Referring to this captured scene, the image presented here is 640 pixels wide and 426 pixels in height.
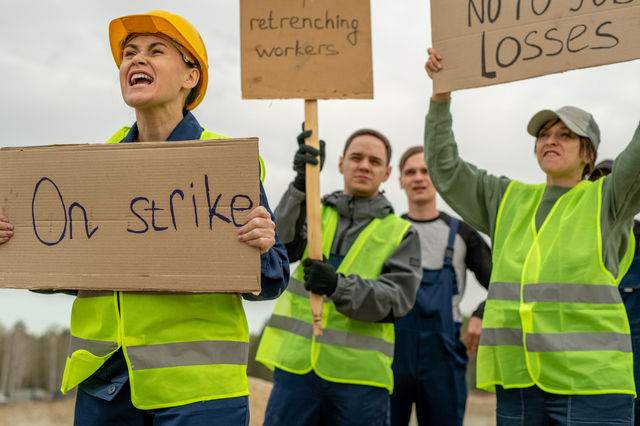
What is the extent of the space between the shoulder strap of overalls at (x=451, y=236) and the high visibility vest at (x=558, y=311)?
1.31 metres

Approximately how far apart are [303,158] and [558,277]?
1501 mm

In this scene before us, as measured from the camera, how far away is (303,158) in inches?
136

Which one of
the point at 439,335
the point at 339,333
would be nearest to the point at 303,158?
the point at 339,333

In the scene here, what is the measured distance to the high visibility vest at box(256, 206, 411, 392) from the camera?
3.52 metres

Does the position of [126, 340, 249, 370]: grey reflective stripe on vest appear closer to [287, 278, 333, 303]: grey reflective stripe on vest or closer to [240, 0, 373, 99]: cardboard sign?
[287, 278, 333, 303]: grey reflective stripe on vest

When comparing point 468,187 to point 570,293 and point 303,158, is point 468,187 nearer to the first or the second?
point 570,293

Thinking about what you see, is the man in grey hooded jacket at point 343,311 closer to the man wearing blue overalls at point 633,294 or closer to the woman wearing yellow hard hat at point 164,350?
the woman wearing yellow hard hat at point 164,350

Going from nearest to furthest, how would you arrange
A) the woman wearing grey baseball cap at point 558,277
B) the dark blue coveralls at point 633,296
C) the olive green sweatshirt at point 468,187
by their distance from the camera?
the woman wearing grey baseball cap at point 558,277 → the olive green sweatshirt at point 468,187 → the dark blue coveralls at point 633,296

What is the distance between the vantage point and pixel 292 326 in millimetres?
3734

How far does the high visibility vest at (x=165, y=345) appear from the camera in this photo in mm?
2027

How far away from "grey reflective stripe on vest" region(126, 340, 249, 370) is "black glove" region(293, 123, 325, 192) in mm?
1548

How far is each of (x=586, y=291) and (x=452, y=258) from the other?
1.69 m

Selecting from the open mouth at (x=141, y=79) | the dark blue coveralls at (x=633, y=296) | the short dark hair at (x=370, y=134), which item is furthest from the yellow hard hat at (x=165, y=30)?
the dark blue coveralls at (x=633, y=296)

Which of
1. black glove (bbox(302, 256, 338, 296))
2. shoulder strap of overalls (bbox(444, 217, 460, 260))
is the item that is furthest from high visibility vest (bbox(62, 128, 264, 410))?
shoulder strap of overalls (bbox(444, 217, 460, 260))
